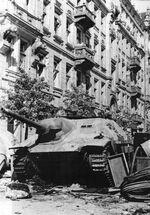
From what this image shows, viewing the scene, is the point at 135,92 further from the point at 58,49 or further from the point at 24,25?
the point at 24,25

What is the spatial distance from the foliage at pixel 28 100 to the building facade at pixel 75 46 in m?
1.60

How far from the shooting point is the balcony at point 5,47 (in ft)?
56.5

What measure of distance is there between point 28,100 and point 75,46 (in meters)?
10.8

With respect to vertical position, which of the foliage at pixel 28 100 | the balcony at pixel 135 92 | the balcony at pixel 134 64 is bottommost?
the foliage at pixel 28 100

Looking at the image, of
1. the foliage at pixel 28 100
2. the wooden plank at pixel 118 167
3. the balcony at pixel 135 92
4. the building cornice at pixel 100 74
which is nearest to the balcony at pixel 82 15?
the building cornice at pixel 100 74

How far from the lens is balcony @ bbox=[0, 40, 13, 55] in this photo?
56.5ft

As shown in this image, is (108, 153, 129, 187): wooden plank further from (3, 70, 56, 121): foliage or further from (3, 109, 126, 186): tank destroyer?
(3, 70, 56, 121): foliage

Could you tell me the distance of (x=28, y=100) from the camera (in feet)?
50.2

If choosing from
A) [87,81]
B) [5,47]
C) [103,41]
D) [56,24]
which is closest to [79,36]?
[87,81]

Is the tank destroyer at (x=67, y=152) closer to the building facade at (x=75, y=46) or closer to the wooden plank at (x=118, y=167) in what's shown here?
the wooden plank at (x=118, y=167)

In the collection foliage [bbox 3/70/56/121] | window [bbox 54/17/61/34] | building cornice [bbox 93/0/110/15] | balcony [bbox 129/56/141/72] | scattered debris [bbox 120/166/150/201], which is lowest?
scattered debris [bbox 120/166/150/201]

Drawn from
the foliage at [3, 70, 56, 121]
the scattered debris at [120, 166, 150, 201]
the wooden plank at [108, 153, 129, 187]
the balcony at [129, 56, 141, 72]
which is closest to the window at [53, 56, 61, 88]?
the foliage at [3, 70, 56, 121]

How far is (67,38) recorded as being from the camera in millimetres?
24797

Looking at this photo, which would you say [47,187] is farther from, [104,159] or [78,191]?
[104,159]
